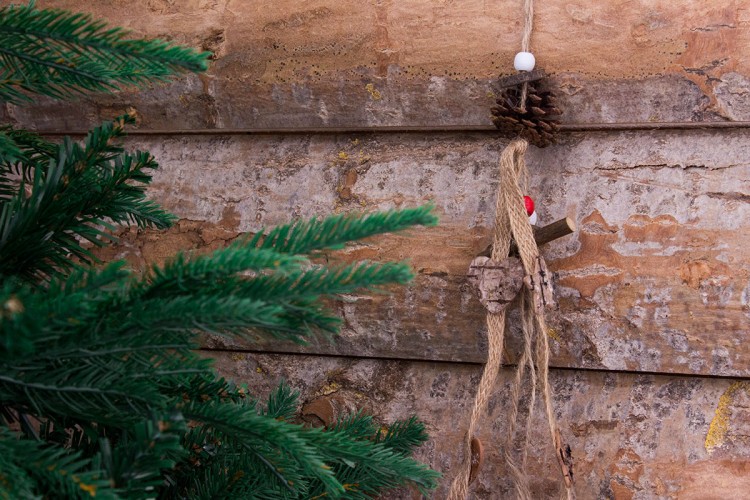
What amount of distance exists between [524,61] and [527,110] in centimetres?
7

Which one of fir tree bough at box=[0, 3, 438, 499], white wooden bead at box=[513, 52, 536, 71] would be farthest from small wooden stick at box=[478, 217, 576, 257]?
fir tree bough at box=[0, 3, 438, 499]

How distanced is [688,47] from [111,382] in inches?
37.0

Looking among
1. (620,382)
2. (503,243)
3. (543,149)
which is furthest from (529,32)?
(620,382)

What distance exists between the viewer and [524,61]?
1.13 meters

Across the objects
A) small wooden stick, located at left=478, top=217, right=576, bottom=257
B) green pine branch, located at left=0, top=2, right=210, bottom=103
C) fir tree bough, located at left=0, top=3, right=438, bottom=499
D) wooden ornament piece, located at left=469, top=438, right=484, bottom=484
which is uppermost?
green pine branch, located at left=0, top=2, right=210, bottom=103

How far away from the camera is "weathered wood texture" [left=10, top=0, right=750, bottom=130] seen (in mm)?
1117

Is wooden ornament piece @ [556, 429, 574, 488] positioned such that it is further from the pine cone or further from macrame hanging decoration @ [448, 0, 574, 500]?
the pine cone

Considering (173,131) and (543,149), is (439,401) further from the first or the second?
(173,131)

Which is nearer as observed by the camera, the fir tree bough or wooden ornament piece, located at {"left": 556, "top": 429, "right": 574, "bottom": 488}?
the fir tree bough

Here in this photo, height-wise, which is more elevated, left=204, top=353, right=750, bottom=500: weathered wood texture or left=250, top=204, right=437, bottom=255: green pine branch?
left=250, top=204, right=437, bottom=255: green pine branch

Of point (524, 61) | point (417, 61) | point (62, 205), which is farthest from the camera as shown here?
point (417, 61)

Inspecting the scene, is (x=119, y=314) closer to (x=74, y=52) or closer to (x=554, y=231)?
(x=74, y=52)

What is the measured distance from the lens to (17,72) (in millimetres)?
674

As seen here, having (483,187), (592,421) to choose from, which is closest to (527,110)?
(483,187)
